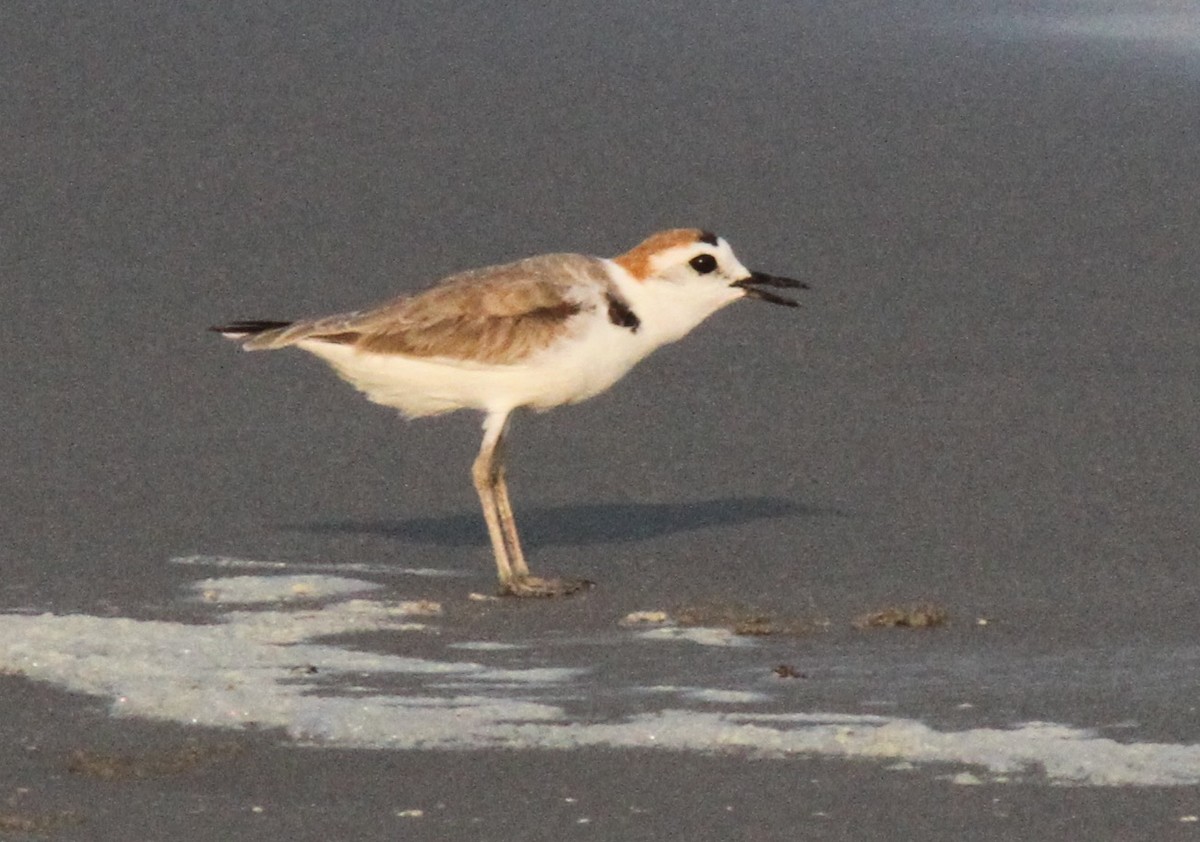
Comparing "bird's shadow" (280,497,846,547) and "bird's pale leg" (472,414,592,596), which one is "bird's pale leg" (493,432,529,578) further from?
"bird's shadow" (280,497,846,547)

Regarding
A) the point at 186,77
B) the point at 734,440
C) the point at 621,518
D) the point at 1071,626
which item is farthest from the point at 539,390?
the point at 186,77

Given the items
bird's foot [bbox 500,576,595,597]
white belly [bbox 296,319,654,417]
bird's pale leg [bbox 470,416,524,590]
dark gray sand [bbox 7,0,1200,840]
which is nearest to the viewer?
dark gray sand [bbox 7,0,1200,840]

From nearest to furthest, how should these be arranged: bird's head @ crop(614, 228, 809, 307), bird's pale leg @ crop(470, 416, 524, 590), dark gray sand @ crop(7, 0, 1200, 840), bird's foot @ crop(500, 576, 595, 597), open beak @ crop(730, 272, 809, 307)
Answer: dark gray sand @ crop(7, 0, 1200, 840), bird's foot @ crop(500, 576, 595, 597), bird's pale leg @ crop(470, 416, 524, 590), bird's head @ crop(614, 228, 809, 307), open beak @ crop(730, 272, 809, 307)

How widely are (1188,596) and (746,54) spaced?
6.15 m

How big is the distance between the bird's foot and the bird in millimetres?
203

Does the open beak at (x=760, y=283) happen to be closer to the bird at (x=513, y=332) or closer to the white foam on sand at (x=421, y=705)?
the bird at (x=513, y=332)

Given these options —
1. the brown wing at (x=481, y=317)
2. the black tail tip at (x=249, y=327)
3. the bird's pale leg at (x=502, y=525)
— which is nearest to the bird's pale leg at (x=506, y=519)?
the bird's pale leg at (x=502, y=525)

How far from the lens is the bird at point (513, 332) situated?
25.3 ft

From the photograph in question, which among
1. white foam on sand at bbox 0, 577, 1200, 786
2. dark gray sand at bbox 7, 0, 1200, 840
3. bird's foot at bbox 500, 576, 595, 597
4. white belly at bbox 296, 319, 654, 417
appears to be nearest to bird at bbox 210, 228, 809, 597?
white belly at bbox 296, 319, 654, 417

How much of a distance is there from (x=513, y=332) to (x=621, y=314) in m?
0.35

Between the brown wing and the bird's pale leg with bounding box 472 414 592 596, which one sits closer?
the bird's pale leg with bounding box 472 414 592 596

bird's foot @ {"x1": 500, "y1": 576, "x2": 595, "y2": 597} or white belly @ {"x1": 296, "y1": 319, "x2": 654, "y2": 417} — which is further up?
white belly @ {"x1": 296, "y1": 319, "x2": 654, "y2": 417}

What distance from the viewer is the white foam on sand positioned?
17.5 ft

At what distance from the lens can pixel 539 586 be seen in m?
7.29
